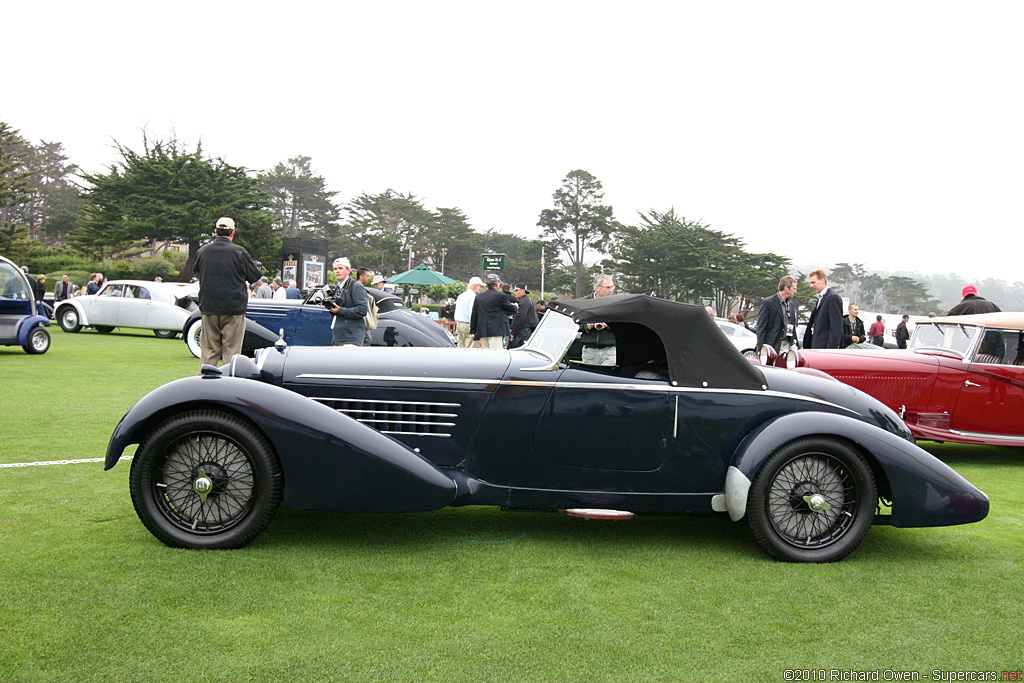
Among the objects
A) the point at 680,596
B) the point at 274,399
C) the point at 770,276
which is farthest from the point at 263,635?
the point at 770,276

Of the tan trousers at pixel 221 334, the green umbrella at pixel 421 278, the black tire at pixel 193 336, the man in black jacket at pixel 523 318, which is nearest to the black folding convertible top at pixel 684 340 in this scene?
the tan trousers at pixel 221 334

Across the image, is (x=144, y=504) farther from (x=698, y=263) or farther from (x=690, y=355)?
(x=698, y=263)

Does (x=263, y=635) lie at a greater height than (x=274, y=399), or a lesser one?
lesser

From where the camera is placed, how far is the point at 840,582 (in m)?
3.55

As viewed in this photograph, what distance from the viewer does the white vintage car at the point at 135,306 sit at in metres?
20.1

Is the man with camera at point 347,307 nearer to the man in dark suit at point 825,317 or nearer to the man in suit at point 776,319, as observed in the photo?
the man in suit at point 776,319

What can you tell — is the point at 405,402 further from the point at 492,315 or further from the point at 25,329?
the point at 25,329

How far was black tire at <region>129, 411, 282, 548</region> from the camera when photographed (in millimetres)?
3619

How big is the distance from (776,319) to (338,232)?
77.8m

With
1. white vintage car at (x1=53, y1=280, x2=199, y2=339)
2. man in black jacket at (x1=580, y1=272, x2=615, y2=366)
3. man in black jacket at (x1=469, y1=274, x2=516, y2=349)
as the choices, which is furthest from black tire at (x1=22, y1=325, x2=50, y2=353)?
man in black jacket at (x1=580, y1=272, x2=615, y2=366)

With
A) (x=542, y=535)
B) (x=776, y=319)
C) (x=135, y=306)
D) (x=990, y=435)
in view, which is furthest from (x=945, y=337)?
(x=135, y=306)

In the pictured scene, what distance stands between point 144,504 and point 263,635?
1.31 metres

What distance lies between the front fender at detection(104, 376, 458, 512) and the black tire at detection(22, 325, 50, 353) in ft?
38.4

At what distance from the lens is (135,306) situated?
20094mm
